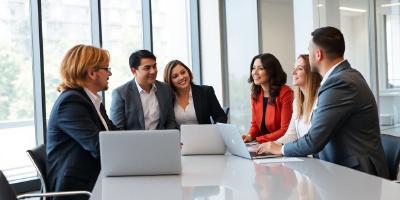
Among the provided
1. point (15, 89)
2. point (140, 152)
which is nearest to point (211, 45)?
point (15, 89)

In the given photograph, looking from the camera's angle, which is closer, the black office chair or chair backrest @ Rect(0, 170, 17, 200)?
chair backrest @ Rect(0, 170, 17, 200)

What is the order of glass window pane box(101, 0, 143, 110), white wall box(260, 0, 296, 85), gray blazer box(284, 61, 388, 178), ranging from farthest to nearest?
white wall box(260, 0, 296, 85) < glass window pane box(101, 0, 143, 110) < gray blazer box(284, 61, 388, 178)

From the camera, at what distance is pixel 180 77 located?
354 cm

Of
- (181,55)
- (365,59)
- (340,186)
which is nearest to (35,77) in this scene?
(181,55)

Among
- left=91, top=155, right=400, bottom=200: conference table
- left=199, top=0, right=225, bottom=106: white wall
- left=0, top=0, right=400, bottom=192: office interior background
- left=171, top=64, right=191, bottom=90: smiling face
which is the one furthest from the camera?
left=199, top=0, right=225, bottom=106: white wall

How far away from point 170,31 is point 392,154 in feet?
14.3

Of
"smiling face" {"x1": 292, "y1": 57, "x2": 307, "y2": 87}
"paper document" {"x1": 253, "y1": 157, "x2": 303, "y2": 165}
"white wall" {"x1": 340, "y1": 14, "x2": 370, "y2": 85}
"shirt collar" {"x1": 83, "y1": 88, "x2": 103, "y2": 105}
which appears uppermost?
"white wall" {"x1": 340, "y1": 14, "x2": 370, "y2": 85}

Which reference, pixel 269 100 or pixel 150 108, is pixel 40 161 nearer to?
pixel 150 108

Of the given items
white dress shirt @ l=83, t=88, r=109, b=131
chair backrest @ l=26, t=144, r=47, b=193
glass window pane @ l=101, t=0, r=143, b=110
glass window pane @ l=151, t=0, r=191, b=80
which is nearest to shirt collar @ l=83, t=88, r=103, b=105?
white dress shirt @ l=83, t=88, r=109, b=131

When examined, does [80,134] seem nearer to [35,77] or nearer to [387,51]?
[35,77]

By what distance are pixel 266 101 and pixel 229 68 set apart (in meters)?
3.12

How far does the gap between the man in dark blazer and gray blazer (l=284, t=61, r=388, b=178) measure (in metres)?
1.07

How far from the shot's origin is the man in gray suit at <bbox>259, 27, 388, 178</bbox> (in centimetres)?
223

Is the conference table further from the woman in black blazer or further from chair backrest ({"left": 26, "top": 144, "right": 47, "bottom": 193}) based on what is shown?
the woman in black blazer
